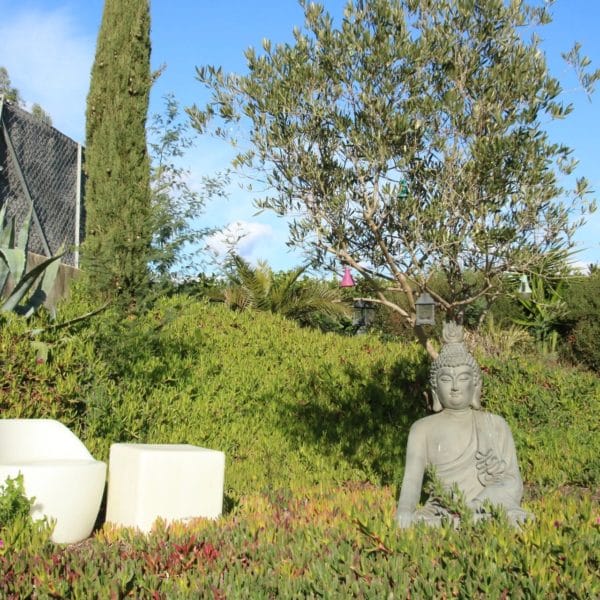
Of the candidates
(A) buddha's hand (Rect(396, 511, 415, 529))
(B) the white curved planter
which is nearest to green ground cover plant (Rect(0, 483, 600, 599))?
(A) buddha's hand (Rect(396, 511, 415, 529))

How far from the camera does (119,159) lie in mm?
11156

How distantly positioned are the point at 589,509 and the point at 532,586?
1138 millimetres

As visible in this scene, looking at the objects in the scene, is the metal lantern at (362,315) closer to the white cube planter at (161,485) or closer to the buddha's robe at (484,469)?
the white cube planter at (161,485)

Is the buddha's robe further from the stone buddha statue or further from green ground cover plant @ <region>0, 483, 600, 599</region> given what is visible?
green ground cover plant @ <region>0, 483, 600, 599</region>

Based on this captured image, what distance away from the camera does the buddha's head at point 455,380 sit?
174 inches

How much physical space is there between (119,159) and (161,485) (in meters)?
6.95

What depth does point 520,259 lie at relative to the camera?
224 inches

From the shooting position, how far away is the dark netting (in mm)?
11852

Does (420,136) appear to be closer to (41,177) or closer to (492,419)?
(492,419)

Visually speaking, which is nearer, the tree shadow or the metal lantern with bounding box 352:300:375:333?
the tree shadow

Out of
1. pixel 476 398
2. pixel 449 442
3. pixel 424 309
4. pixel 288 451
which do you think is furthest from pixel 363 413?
pixel 449 442

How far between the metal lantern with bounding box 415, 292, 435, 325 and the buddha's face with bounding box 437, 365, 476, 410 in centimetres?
196

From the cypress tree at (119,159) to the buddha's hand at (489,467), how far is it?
750cm

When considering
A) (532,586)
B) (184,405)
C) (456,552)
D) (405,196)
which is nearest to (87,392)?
(184,405)
